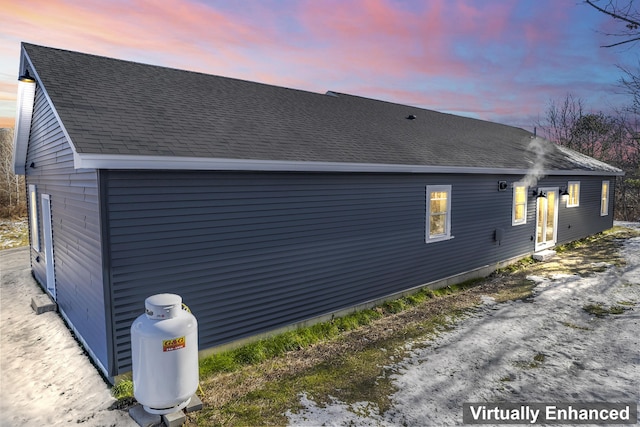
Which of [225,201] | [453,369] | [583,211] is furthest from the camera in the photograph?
[583,211]

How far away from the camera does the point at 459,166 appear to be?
9.10 m

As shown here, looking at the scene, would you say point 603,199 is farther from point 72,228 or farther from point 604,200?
point 72,228

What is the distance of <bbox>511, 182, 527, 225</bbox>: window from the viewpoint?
1140cm

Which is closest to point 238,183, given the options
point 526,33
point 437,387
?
point 437,387

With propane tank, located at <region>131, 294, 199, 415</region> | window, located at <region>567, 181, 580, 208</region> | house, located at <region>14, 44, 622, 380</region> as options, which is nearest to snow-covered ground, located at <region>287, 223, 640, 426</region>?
propane tank, located at <region>131, 294, 199, 415</region>

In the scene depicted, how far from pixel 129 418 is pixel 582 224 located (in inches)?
706

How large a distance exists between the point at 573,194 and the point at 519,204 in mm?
5078

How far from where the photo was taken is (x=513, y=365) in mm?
5301

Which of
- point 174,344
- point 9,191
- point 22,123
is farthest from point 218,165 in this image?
point 9,191

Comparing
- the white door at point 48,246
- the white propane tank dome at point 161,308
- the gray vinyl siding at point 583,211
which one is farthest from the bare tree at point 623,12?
the white door at point 48,246

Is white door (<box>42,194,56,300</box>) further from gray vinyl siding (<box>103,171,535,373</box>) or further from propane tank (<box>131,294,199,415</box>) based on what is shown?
propane tank (<box>131,294,199,415</box>)

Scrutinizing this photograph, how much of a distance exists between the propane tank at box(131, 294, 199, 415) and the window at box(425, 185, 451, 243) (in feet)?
20.6

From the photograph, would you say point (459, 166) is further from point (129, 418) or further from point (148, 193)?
point (129, 418)

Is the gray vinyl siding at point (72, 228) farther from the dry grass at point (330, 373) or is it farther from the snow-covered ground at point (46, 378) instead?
the dry grass at point (330, 373)
